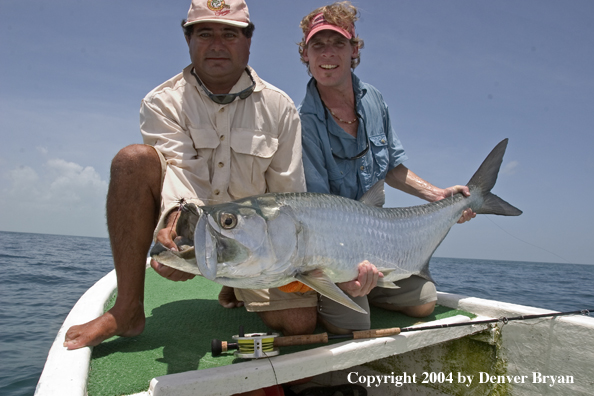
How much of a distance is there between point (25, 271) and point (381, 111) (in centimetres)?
1436

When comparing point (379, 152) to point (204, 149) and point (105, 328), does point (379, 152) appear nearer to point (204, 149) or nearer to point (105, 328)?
point (204, 149)

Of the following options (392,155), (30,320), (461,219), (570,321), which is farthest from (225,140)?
(30,320)

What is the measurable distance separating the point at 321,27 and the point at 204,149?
1.59 m

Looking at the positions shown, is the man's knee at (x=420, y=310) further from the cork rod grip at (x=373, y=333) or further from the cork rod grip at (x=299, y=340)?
the cork rod grip at (x=299, y=340)

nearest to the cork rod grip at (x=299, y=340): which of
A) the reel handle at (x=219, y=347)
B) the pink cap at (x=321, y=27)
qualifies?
the reel handle at (x=219, y=347)

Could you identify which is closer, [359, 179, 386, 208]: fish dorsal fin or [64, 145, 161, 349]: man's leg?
[64, 145, 161, 349]: man's leg

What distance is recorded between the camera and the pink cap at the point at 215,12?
9.27ft

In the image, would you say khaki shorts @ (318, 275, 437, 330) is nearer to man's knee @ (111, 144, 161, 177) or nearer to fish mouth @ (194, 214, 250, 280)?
fish mouth @ (194, 214, 250, 280)

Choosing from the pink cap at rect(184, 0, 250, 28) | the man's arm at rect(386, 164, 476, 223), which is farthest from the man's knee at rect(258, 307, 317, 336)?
the pink cap at rect(184, 0, 250, 28)

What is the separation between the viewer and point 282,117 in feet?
10.3

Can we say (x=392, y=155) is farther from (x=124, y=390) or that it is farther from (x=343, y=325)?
(x=124, y=390)

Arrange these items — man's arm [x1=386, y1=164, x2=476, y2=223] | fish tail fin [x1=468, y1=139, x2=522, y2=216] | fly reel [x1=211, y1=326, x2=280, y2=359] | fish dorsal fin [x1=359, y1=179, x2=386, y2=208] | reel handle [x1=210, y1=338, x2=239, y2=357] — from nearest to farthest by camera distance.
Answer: fly reel [x1=211, y1=326, x2=280, y2=359] → reel handle [x1=210, y1=338, x2=239, y2=357] → fish dorsal fin [x1=359, y1=179, x2=386, y2=208] → fish tail fin [x1=468, y1=139, x2=522, y2=216] → man's arm [x1=386, y1=164, x2=476, y2=223]

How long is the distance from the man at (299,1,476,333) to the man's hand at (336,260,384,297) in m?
1.06

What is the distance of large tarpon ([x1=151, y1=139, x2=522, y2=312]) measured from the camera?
184cm
